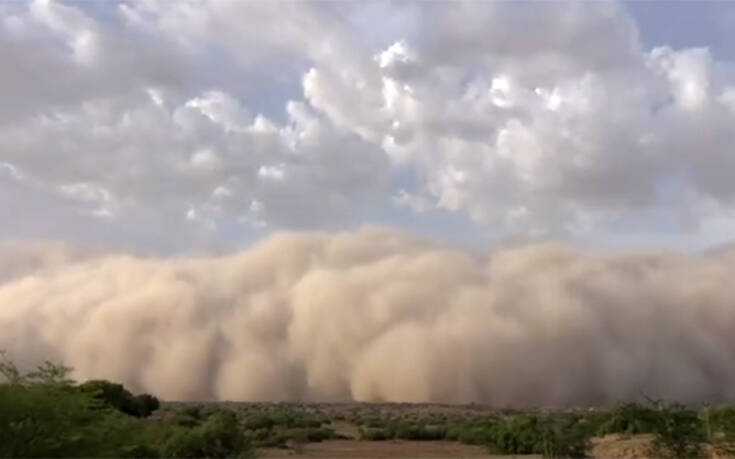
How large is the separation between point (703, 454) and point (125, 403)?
28785 millimetres

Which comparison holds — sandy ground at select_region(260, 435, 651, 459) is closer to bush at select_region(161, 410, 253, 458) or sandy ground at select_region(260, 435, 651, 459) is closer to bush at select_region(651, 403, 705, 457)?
bush at select_region(651, 403, 705, 457)

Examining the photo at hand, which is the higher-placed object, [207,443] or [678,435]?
[678,435]

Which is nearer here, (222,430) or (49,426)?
(49,426)

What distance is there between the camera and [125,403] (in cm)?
4566

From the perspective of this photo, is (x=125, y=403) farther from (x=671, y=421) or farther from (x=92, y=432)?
A: (x=92, y=432)

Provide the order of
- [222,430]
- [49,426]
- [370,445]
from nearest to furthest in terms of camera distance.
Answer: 1. [49,426]
2. [222,430]
3. [370,445]

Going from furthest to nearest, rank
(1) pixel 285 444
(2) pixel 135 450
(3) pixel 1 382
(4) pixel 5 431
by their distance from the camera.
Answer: (1) pixel 285 444 → (2) pixel 135 450 → (3) pixel 1 382 → (4) pixel 5 431

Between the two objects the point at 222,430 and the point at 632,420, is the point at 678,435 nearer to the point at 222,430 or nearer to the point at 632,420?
the point at 632,420

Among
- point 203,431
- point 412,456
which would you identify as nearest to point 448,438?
point 412,456

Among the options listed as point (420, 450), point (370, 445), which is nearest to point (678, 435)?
point (420, 450)

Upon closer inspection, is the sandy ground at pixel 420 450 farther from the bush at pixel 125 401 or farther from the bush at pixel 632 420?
the bush at pixel 125 401

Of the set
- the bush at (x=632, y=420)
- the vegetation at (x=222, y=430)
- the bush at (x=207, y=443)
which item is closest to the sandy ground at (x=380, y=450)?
the vegetation at (x=222, y=430)

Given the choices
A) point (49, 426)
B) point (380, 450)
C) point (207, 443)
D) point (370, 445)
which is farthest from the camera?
point (370, 445)

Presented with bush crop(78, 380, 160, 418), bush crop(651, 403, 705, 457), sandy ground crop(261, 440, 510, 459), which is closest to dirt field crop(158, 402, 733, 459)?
sandy ground crop(261, 440, 510, 459)
